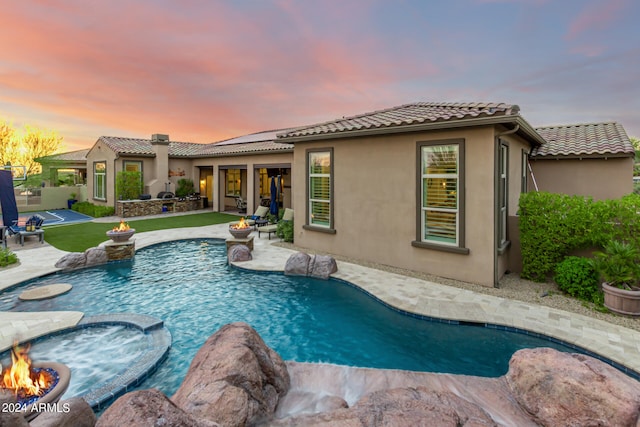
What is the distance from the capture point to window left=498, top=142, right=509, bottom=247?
8650mm

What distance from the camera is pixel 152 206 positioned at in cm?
2255

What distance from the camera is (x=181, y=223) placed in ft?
62.2

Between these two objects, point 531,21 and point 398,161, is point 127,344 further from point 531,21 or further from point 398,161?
point 531,21

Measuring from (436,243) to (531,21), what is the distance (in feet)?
36.7

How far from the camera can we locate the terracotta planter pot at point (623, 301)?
6602mm

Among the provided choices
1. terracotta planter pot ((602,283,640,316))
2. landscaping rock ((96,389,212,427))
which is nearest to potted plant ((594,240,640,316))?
terracotta planter pot ((602,283,640,316))

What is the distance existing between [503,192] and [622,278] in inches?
131

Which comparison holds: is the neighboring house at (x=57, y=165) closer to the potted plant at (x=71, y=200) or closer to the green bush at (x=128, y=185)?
the potted plant at (x=71, y=200)

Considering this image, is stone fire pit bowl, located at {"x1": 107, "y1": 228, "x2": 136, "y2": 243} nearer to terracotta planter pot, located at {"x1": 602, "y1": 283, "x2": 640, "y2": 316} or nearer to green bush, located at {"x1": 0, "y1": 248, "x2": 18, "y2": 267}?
green bush, located at {"x1": 0, "y1": 248, "x2": 18, "y2": 267}

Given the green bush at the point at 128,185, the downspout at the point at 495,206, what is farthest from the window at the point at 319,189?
the green bush at the point at 128,185

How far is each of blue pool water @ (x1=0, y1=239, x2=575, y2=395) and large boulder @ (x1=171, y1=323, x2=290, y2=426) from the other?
4.53 ft

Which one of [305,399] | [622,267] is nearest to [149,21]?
[305,399]

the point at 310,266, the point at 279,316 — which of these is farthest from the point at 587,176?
the point at 279,316

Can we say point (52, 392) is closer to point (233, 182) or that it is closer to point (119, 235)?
point (119, 235)
